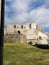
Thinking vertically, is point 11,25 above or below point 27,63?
above

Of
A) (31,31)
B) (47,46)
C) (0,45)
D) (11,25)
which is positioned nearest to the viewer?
(0,45)

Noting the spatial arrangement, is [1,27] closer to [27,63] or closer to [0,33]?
[0,33]

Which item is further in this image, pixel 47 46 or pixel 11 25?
pixel 11 25

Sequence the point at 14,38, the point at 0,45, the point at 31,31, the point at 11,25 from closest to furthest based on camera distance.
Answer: the point at 0,45, the point at 14,38, the point at 31,31, the point at 11,25

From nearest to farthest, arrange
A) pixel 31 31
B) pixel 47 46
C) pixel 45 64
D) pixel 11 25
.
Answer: pixel 45 64, pixel 47 46, pixel 31 31, pixel 11 25

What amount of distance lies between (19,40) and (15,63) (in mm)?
12253

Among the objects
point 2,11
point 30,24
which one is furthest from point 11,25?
point 2,11

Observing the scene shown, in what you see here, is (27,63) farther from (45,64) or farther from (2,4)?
(2,4)

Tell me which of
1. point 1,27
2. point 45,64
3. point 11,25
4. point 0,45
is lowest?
point 45,64

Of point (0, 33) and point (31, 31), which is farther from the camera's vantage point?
point (31, 31)

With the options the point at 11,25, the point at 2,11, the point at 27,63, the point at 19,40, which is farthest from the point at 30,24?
the point at 2,11

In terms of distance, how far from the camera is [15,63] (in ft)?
38.5

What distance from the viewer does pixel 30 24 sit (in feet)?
202

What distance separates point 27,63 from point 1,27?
10503 mm
